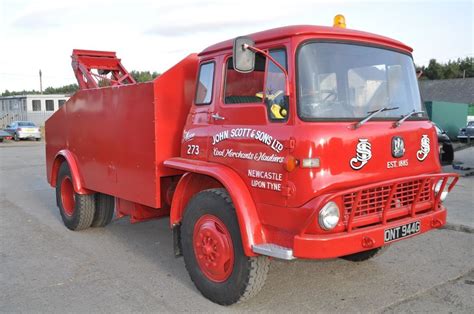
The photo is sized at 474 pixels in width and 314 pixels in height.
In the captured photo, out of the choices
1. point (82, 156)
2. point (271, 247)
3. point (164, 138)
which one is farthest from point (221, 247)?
point (82, 156)

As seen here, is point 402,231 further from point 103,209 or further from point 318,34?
point 103,209

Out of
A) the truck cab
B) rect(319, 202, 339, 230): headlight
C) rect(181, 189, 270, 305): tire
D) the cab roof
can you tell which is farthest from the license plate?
the cab roof

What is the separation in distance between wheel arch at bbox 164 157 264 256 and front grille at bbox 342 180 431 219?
0.76 metres

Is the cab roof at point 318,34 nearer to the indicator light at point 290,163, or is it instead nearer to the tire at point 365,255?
the indicator light at point 290,163

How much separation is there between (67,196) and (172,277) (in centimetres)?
304

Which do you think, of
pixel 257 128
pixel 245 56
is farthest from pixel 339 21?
pixel 257 128

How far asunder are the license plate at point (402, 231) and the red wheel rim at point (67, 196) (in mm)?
5019

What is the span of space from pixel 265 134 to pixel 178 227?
1548 mm

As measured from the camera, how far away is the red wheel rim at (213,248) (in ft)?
13.4

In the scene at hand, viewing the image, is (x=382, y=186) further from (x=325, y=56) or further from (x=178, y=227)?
(x=178, y=227)

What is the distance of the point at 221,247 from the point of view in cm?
409

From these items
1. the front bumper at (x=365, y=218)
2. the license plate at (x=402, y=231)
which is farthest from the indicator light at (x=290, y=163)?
the license plate at (x=402, y=231)

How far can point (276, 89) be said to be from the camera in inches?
152

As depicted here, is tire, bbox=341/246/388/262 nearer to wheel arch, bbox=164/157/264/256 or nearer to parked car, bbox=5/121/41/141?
wheel arch, bbox=164/157/264/256
